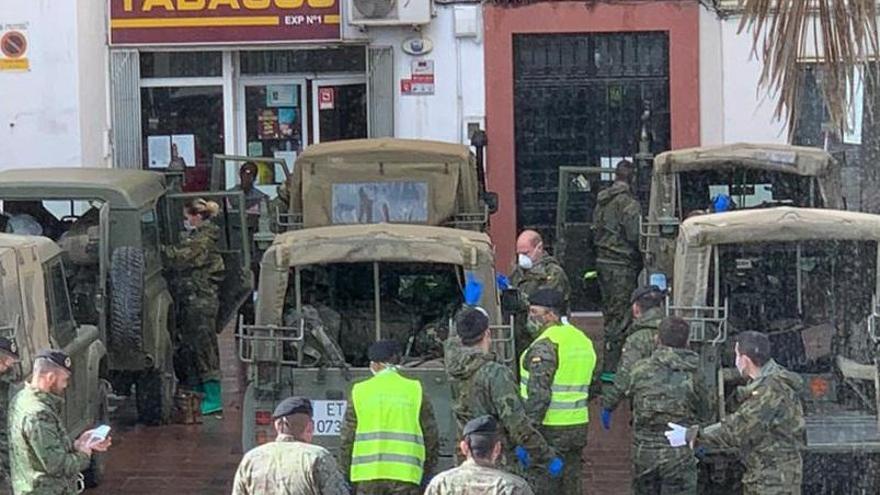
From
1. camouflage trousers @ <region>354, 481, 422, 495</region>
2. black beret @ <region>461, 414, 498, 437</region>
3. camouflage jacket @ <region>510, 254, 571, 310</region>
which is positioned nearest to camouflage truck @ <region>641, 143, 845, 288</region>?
camouflage jacket @ <region>510, 254, 571, 310</region>

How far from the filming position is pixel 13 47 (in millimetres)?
18500

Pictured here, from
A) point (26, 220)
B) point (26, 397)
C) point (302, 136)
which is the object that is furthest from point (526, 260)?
point (302, 136)

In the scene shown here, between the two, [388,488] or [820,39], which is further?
[388,488]

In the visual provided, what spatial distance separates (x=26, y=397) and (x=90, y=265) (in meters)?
4.38

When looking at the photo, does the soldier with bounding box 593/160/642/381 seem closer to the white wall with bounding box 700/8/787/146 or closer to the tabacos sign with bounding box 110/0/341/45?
the white wall with bounding box 700/8/787/146

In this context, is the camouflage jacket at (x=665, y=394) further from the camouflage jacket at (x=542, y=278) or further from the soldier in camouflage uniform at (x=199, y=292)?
the soldier in camouflage uniform at (x=199, y=292)

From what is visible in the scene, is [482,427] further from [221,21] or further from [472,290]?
[221,21]

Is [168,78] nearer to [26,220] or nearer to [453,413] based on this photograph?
[26,220]

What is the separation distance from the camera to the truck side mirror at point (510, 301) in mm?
11433

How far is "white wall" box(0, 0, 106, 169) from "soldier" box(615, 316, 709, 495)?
1028 cm

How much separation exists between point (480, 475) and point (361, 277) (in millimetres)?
4134

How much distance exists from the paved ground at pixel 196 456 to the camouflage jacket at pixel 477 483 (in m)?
4.35

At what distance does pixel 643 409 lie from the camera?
31.9 ft

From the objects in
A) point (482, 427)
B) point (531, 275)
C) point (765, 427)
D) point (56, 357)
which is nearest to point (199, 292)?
point (531, 275)
